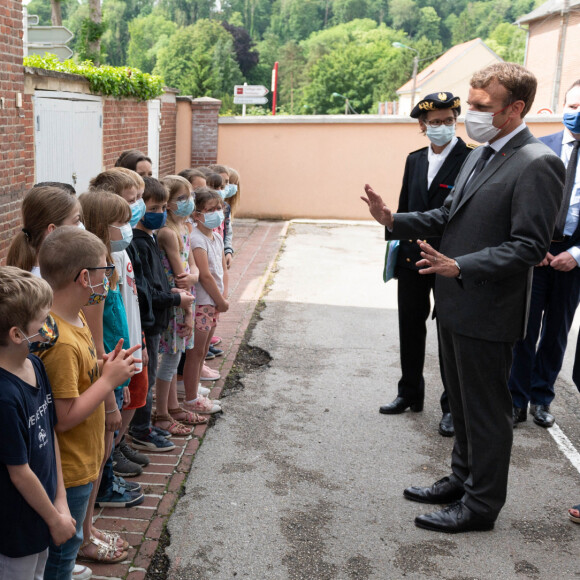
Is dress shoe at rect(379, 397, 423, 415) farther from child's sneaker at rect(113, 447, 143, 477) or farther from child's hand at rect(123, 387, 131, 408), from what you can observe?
child's hand at rect(123, 387, 131, 408)

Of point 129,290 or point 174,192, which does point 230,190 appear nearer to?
point 174,192

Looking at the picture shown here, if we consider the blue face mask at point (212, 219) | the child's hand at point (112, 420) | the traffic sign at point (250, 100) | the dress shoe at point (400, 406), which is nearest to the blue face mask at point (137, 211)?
the blue face mask at point (212, 219)

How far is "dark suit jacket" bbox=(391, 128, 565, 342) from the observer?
3430mm

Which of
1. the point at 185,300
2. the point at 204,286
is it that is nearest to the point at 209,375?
the point at 204,286

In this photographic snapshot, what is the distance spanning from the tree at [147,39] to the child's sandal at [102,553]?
118111 mm

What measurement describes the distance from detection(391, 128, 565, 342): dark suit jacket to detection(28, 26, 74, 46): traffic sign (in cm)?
881

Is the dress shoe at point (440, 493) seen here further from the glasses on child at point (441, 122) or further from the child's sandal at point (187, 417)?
the glasses on child at point (441, 122)

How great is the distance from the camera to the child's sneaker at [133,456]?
4297mm

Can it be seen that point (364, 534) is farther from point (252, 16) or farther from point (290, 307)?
point (252, 16)

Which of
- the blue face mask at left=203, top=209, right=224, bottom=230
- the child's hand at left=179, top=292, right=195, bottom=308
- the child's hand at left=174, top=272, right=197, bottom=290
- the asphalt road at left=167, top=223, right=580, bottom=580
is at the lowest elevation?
the asphalt road at left=167, top=223, right=580, bottom=580

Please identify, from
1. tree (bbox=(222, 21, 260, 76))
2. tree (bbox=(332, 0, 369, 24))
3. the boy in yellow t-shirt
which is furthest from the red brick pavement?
tree (bbox=(332, 0, 369, 24))

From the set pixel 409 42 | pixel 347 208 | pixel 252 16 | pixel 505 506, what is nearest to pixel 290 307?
pixel 505 506

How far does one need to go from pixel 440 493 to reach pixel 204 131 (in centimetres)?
1373

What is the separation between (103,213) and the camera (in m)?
3.51
